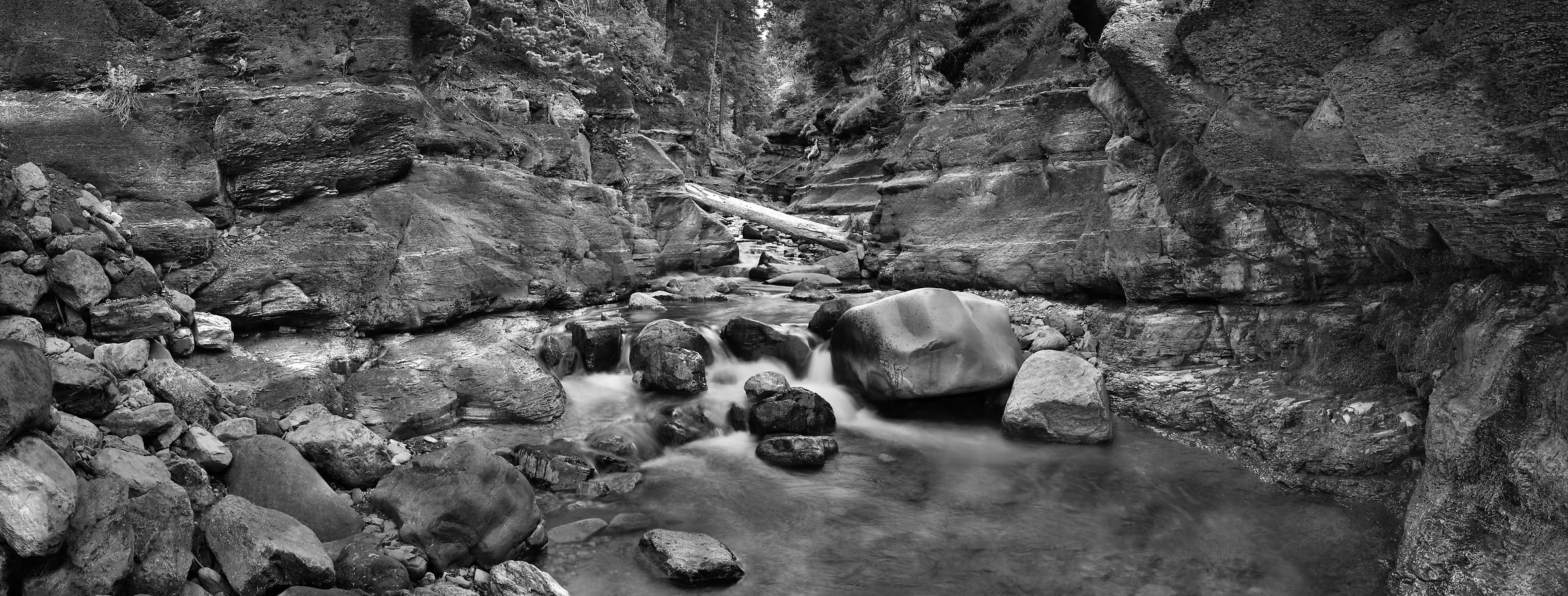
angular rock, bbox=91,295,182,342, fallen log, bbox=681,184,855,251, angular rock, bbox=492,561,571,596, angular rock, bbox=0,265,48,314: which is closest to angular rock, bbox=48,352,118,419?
angular rock, bbox=0,265,48,314

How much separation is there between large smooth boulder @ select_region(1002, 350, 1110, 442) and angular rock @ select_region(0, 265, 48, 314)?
→ 870 cm

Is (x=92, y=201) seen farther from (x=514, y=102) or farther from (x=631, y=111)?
(x=631, y=111)

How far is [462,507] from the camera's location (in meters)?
5.43

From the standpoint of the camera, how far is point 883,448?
27.8ft

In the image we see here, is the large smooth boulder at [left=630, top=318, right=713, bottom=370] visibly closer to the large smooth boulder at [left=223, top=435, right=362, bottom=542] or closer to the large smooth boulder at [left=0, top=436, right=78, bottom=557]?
the large smooth boulder at [left=223, top=435, right=362, bottom=542]

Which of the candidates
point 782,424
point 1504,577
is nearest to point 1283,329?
point 1504,577

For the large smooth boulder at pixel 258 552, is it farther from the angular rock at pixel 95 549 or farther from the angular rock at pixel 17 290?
the angular rock at pixel 17 290

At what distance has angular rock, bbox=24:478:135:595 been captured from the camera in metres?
3.77

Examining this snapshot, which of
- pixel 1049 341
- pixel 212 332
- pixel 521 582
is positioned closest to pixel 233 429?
pixel 212 332

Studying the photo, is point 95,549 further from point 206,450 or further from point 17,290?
point 17,290

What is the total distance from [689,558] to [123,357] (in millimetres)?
4497

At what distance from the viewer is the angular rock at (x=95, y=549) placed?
12.4ft

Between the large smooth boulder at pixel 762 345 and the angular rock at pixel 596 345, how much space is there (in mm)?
1607

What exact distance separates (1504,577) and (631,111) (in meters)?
22.0
